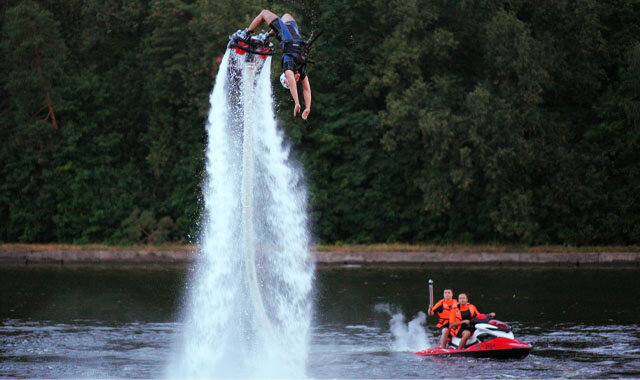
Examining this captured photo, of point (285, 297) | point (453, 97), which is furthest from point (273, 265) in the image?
point (285, 297)

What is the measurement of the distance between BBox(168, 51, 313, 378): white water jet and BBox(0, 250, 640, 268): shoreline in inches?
922

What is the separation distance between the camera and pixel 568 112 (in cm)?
5138

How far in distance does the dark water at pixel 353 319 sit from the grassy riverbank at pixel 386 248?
3955mm

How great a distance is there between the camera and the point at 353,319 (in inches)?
1230

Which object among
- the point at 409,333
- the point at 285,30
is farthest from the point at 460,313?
the point at 285,30

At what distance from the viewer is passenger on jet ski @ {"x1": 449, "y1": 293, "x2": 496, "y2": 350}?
995 inches

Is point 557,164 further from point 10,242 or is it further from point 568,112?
point 10,242

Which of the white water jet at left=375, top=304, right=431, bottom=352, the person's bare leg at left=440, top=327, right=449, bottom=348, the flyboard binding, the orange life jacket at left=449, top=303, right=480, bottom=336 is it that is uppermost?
the flyboard binding

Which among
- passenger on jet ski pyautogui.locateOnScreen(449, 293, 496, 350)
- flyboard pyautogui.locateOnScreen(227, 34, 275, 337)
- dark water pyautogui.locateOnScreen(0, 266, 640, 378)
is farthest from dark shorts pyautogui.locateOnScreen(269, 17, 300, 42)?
passenger on jet ski pyautogui.locateOnScreen(449, 293, 496, 350)

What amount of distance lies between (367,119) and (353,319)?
2132 centimetres

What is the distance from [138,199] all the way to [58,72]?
8.48 metres

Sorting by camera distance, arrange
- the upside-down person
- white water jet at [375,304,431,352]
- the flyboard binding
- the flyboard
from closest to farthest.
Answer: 1. the upside-down person
2. the flyboard binding
3. the flyboard
4. white water jet at [375,304,431,352]

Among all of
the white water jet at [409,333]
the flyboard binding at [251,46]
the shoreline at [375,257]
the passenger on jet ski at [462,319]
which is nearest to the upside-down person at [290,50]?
the flyboard binding at [251,46]

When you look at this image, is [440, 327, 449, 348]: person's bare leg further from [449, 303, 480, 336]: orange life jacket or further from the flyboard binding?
the flyboard binding
